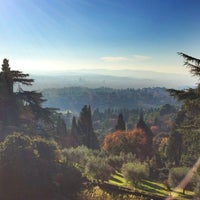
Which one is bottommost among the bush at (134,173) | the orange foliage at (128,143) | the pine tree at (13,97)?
the orange foliage at (128,143)

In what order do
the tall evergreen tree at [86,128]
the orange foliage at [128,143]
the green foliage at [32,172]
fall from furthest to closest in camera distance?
the tall evergreen tree at [86,128] → the orange foliage at [128,143] → the green foliage at [32,172]

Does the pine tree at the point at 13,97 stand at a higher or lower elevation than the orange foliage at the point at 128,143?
higher

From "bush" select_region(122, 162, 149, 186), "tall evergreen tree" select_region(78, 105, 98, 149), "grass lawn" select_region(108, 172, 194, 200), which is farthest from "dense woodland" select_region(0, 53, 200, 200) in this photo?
"tall evergreen tree" select_region(78, 105, 98, 149)

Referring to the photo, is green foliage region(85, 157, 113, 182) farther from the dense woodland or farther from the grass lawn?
the grass lawn

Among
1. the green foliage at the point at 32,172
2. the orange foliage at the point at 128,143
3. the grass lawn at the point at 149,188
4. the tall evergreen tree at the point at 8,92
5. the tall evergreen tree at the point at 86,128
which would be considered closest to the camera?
the green foliage at the point at 32,172

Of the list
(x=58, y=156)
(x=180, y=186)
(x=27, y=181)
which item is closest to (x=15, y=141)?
(x=27, y=181)

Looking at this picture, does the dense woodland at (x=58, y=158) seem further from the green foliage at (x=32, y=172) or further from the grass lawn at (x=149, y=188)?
the grass lawn at (x=149, y=188)

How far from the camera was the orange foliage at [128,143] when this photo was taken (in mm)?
42031

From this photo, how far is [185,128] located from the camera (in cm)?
1460

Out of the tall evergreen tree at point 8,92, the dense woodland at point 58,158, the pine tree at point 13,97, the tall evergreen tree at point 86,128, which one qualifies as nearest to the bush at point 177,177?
the dense woodland at point 58,158

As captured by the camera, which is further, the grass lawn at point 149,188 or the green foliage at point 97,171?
the grass lawn at point 149,188

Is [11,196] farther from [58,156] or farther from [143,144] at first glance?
[143,144]

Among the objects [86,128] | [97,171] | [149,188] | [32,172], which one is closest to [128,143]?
[86,128]

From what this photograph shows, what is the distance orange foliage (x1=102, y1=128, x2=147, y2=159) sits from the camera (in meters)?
42.0
